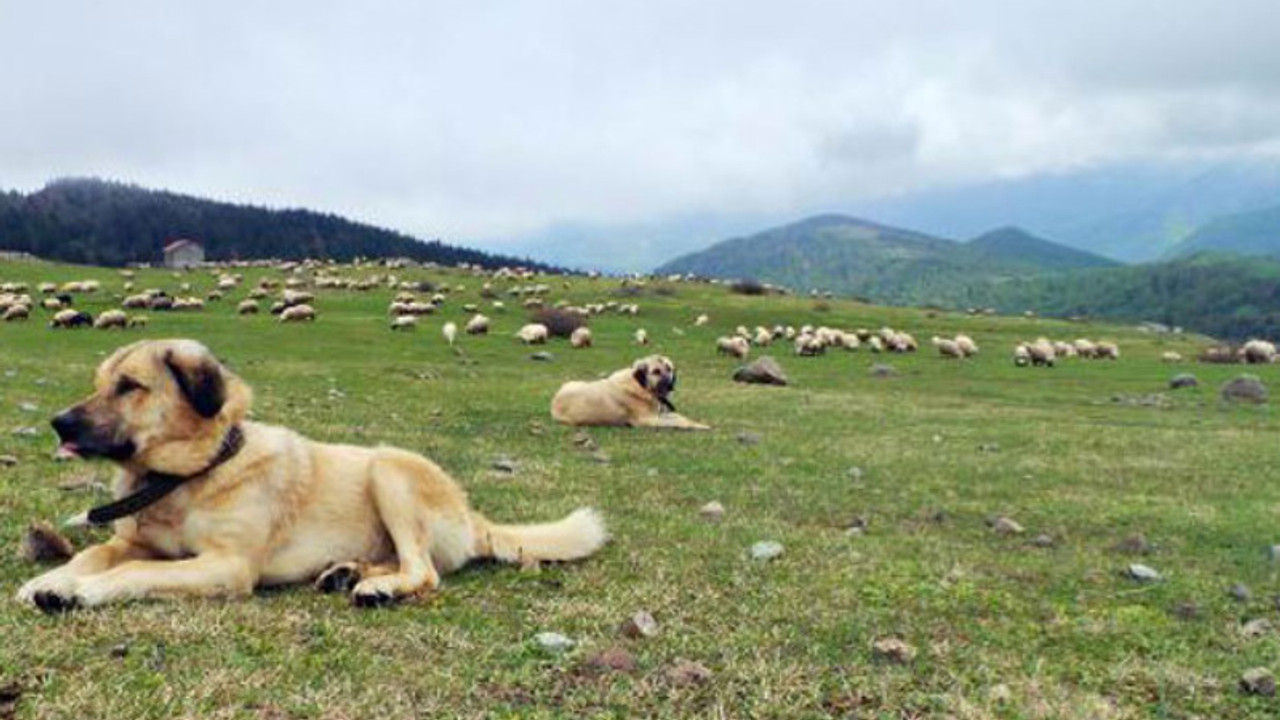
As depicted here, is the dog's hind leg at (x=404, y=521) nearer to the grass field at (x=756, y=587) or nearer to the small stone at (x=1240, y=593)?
the grass field at (x=756, y=587)

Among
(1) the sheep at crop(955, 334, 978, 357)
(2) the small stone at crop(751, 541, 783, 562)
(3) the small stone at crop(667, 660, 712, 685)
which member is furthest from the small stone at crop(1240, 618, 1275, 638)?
(1) the sheep at crop(955, 334, 978, 357)

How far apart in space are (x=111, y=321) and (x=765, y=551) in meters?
44.0

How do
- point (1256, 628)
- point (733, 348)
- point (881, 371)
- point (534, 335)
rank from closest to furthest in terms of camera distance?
point (1256, 628) < point (881, 371) < point (733, 348) < point (534, 335)

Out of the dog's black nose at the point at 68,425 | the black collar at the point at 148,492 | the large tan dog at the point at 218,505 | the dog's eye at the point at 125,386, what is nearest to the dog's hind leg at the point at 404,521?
the large tan dog at the point at 218,505

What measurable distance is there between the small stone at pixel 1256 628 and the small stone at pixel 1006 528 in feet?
14.5

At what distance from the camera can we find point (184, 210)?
188250mm

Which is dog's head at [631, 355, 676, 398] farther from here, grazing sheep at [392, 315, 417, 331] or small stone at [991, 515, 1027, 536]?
grazing sheep at [392, 315, 417, 331]

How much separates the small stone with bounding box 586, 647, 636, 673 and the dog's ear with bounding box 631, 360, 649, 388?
1901 cm

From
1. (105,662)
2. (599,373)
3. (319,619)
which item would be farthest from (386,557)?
(599,373)

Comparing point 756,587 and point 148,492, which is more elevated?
point 148,492

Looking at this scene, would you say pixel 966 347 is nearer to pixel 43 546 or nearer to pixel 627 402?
pixel 627 402

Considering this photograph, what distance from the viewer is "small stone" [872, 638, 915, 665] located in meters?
7.67

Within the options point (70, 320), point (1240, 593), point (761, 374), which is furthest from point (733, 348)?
point (1240, 593)

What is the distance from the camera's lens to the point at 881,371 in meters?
44.8
